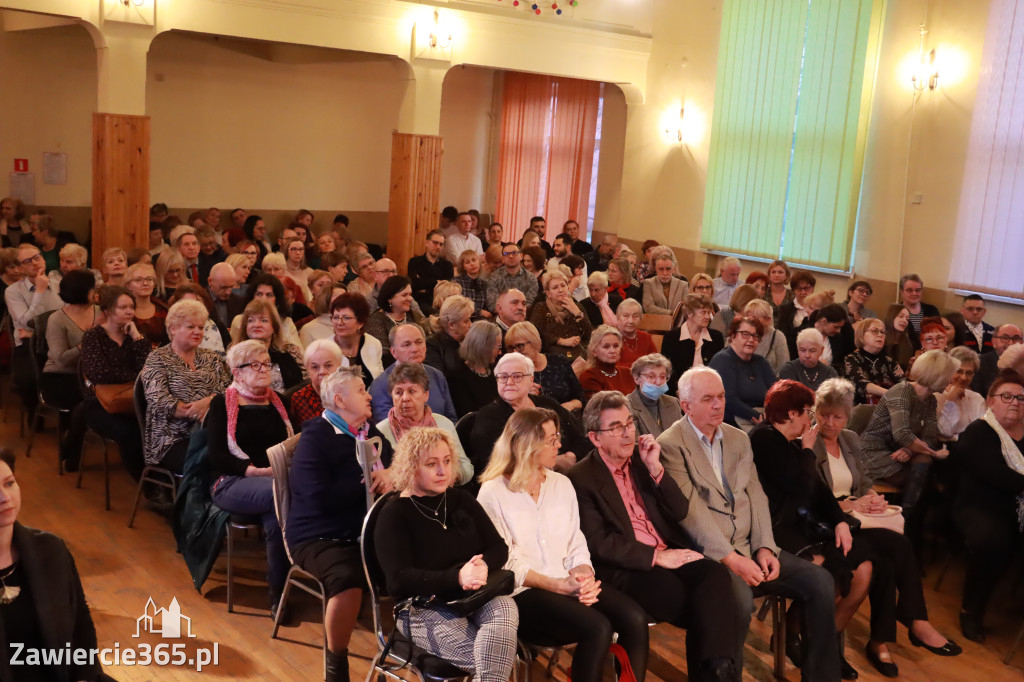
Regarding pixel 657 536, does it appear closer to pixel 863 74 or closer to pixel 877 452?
pixel 877 452

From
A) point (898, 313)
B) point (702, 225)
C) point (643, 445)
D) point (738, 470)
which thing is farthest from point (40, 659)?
point (702, 225)

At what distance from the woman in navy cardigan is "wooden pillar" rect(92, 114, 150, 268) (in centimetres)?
585

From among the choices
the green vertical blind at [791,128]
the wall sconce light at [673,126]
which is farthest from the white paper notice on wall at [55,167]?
the green vertical blind at [791,128]

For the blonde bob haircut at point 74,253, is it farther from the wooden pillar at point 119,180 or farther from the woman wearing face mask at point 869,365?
the woman wearing face mask at point 869,365

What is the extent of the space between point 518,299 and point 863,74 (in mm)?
5635

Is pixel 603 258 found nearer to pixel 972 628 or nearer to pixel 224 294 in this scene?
pixel 224 294

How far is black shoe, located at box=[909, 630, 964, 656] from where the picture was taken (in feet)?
14.2

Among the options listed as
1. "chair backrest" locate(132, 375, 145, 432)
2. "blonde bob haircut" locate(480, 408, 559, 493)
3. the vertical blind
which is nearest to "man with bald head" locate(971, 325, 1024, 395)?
the vertical blind

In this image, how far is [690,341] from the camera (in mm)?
6367

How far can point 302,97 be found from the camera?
42.2 feet

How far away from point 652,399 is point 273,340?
1968 millimetres

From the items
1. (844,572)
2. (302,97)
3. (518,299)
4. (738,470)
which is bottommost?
(844,572)

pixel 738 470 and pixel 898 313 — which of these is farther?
pixel 898 313

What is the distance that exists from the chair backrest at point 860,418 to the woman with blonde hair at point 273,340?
290 centimetres
